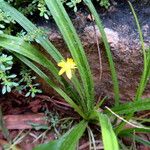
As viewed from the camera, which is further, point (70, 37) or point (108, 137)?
point (70, 37)

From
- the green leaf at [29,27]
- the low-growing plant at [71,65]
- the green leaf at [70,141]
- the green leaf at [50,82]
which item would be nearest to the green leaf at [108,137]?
the low-growing plant at [71,65]

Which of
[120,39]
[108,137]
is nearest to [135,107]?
[108,137]

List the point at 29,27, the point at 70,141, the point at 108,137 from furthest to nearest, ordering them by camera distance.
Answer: the point at 29,27 < the point at 70,141 < the point at 108,137

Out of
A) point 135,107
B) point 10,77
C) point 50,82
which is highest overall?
point 10,77

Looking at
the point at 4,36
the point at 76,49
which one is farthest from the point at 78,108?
the point at 4,36

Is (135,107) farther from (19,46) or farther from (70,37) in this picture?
(19,46)

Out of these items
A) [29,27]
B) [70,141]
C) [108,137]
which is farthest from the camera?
[29,27]

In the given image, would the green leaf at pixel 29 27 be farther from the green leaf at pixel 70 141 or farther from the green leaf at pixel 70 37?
the green leaf at pixel 70 141

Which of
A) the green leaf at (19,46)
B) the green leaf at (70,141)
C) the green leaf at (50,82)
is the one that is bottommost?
the green leaf at (70,141)
